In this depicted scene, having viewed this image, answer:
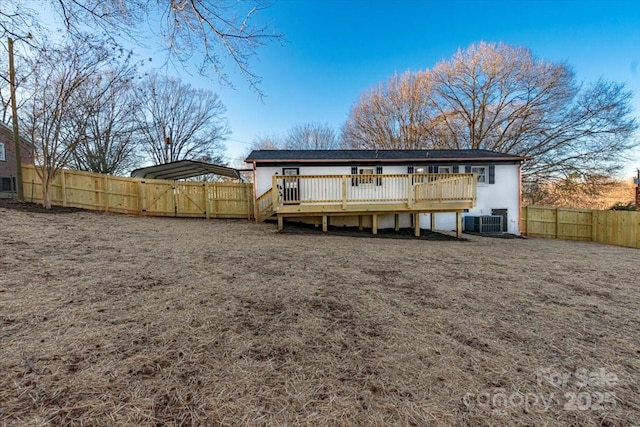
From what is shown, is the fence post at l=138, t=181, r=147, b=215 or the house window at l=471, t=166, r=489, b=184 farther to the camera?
the house window at l=471, t=166, r=489, b=184

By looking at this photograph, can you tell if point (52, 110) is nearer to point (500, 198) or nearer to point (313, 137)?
point (500, 198)

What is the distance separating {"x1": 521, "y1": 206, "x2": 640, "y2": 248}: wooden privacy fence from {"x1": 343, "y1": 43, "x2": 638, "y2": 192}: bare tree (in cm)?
538

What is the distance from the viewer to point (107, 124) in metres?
18.1

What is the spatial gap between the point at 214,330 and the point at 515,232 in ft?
45.1

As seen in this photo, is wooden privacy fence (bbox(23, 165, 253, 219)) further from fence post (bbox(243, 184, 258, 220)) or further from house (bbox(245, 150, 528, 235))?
house (bbox(245, 150, 528, 235))

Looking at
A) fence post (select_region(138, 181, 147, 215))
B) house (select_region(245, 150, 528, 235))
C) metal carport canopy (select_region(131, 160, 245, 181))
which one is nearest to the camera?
house (select_region(245, 150, 528, 235))

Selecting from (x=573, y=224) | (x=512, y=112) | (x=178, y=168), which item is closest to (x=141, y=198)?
(x=178, y=168)

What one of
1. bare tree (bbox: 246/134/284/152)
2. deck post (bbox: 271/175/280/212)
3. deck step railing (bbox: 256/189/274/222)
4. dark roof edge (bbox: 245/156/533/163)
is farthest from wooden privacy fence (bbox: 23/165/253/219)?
bare tree (bbox: 246/134/284/152)

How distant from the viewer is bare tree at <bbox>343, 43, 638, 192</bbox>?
1548cm

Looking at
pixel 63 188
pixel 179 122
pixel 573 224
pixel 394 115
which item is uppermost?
pixel 179 122

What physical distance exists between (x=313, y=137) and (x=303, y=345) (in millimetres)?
26547

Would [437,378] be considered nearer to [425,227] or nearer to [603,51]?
[425,227]

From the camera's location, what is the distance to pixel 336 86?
21828 millimetres

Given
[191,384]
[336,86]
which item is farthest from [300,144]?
[191,384]
